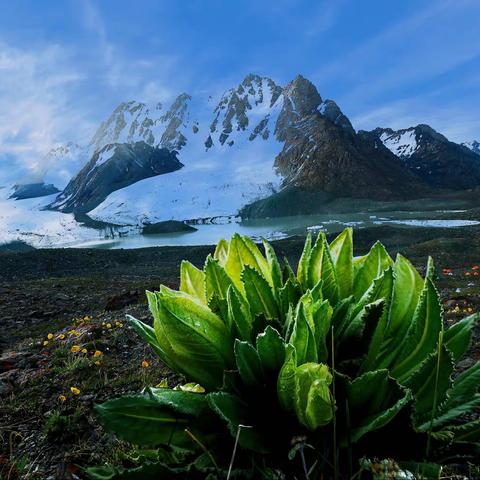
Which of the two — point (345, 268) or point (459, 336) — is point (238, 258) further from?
point (459, 336)

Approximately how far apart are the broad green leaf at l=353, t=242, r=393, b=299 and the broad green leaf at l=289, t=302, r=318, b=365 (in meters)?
0.57

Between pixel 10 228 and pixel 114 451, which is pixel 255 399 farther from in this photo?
pixel 10 228

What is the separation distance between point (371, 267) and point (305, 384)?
73cm

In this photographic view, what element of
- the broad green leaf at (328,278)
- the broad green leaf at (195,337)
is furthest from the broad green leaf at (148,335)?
the broad green leaf at (328,278)

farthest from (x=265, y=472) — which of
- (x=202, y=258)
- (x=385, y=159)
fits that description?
(x=385, y=159)

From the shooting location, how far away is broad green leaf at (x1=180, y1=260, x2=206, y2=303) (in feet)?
6.98

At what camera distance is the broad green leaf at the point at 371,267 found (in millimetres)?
1970

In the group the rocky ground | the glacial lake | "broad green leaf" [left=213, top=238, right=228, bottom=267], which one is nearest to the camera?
"broad green leaf" [left=213, top=238, right=228, bottom=267]

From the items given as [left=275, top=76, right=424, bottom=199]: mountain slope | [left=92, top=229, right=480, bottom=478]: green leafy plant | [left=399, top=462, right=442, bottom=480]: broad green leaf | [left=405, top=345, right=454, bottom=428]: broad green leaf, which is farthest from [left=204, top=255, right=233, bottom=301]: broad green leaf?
[left=275, top=76, right=424, bottom=199]: mountain slope

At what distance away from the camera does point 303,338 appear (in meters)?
1.51

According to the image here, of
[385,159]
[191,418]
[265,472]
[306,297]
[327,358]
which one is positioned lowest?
[265,472]

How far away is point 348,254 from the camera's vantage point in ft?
6.63

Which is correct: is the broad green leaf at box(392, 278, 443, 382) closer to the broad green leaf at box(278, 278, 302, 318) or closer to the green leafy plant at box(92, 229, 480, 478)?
the green leafy plant at box(92, 229, 480, 478)

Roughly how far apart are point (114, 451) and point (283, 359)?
133 centimetres
